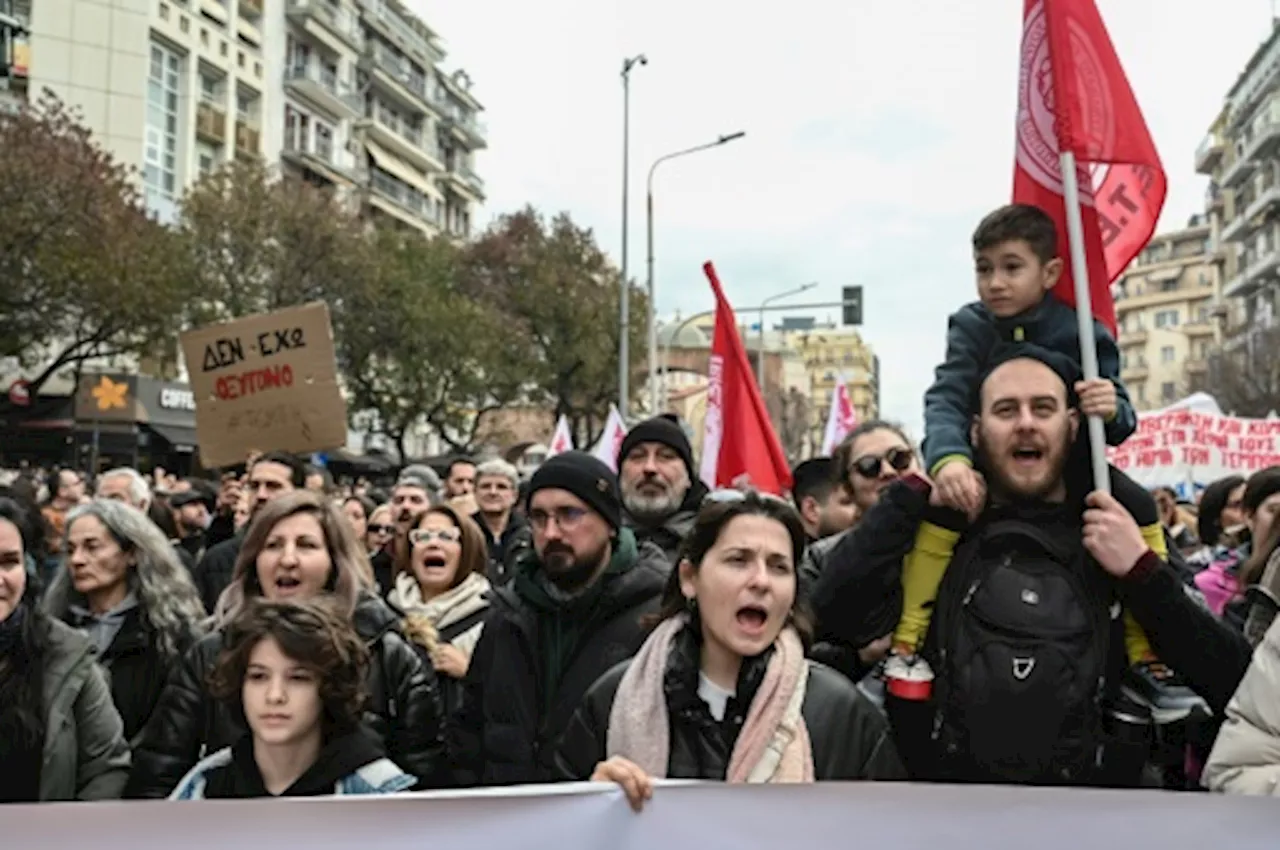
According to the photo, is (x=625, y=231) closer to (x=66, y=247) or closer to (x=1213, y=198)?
(x=66, y=247)

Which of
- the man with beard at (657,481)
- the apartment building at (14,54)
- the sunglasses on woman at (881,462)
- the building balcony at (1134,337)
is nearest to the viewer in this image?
the sunglasses on woman at (881,462)

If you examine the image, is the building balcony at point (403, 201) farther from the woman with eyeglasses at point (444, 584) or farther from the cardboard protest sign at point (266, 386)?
the woman with eyeglasses at point (444, 584)

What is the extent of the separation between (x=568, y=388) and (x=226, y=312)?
11.6m

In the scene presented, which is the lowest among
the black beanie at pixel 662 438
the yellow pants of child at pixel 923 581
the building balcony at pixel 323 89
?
the yellow pants of child at pixel 923 581

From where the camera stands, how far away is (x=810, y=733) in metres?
2.55

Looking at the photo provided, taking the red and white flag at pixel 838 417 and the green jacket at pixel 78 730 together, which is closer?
the green jacket at pixel 78 730

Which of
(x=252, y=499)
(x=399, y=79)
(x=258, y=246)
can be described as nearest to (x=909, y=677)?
(x=252, y=499)

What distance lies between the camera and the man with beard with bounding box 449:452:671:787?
3.39 meters

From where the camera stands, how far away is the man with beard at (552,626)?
3395 mm

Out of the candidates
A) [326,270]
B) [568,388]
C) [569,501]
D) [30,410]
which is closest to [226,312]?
[326,270]

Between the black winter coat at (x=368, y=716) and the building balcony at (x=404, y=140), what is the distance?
52.4 meters

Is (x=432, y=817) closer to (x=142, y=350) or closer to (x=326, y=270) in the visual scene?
(x=142, y=350)

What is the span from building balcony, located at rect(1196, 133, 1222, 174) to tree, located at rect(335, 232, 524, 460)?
187 ft

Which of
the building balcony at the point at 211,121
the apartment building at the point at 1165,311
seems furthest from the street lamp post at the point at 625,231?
the apartment building at the point at 1165,311
